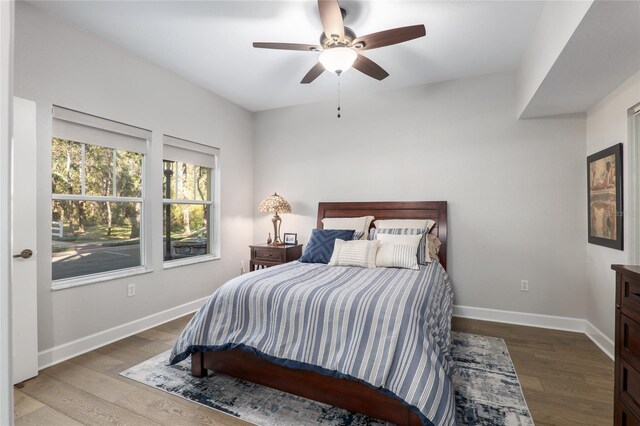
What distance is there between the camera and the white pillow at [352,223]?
3896mm

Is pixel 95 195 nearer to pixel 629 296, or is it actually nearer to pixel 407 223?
pixel 407 223

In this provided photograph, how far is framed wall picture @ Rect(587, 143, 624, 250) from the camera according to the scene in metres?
2.57

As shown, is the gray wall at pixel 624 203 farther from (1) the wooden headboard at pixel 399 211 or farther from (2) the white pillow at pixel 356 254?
(2) the white pillow at pixel 356 254

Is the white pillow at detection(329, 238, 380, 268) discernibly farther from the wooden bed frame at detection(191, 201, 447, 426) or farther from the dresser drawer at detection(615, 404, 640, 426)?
the dresser drawer at detection(615, 404, 640, 426)

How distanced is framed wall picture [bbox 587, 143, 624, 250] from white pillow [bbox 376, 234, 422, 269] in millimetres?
1572

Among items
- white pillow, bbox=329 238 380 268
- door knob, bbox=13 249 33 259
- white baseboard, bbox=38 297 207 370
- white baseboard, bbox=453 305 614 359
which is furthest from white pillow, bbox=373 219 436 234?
door knob, bbox=13 249 33 259

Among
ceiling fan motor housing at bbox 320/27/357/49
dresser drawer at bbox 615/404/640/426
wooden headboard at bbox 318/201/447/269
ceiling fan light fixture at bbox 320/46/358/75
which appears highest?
ceiling fan motor housing at bbox 320/27/357/49

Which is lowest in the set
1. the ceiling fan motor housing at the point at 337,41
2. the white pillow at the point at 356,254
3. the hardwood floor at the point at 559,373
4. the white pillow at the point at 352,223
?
the hardwood floor at the point at 559,373

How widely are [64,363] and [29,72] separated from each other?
232cm

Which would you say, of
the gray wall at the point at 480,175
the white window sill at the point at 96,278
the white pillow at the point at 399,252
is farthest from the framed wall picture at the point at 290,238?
the white window sill at the point at 96,278

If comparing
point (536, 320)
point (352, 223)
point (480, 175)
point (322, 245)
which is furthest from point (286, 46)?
point (536, 320)

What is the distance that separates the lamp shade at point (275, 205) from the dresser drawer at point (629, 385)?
3.61 metres

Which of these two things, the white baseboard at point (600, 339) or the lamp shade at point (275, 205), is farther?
the lamp shade at point (275, 205)

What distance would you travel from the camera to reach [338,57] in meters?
Result: 2.37
